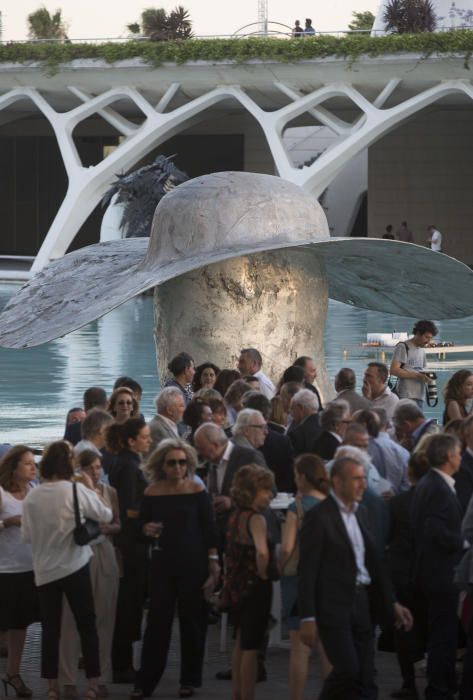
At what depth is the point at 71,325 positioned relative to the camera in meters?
10.7

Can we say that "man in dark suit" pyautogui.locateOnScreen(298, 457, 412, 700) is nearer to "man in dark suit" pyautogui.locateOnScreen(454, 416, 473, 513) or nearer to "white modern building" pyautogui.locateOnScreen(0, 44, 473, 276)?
"man in dark suit" pyautogui.locateOnScreen(454, 416, 473, 513)

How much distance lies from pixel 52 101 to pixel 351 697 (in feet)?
118

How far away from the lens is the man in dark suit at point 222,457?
287 inches

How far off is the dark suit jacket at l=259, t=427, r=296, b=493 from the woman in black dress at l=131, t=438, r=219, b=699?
1.24 metres

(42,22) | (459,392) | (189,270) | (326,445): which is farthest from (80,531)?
(42,22)

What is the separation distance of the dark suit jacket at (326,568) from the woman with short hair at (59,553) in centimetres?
116

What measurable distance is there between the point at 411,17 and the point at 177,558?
29552mm

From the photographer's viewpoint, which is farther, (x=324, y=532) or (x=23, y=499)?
(x=23, y=499)

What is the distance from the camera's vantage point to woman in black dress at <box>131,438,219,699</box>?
6.78m

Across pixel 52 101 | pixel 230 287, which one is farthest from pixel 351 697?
pixel 52 101

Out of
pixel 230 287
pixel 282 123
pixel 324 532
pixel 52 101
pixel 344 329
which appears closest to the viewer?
pixel 324 532

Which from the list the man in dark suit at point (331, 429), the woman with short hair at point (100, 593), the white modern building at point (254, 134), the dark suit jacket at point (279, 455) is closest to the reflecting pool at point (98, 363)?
the dark suit jacket at point (279, 455)

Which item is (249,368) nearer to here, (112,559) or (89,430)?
(89,430)

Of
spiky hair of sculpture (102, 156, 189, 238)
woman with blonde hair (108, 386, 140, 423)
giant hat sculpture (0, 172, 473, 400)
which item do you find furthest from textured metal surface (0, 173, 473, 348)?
spiky hair of sculpture (102, 156, 189, 238)
